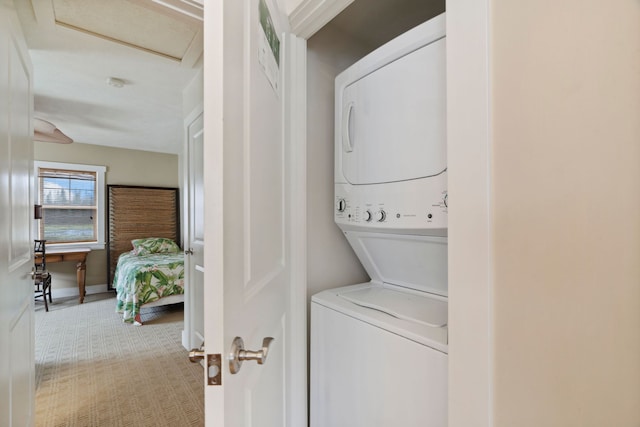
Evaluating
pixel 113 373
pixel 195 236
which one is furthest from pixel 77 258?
pixel 195 236

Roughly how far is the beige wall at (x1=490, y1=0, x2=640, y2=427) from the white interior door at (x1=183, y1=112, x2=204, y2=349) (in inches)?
90.7

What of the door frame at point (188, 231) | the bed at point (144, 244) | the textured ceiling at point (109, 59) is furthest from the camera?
the bed at point (144, 244)

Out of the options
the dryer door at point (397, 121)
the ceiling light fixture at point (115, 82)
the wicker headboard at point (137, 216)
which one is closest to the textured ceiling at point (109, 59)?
the ceiling light fixture at point (115, 82)

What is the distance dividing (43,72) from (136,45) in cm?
107

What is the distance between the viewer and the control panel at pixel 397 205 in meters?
0.91

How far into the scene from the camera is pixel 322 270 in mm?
1451

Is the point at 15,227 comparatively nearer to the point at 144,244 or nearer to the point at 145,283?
the point at 145,283

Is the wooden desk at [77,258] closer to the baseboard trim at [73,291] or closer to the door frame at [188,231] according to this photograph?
the baseboard trim at [73,291]

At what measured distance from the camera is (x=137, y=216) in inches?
202

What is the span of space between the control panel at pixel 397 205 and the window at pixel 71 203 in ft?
17.0

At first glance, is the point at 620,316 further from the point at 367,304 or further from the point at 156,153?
the point at 156,153

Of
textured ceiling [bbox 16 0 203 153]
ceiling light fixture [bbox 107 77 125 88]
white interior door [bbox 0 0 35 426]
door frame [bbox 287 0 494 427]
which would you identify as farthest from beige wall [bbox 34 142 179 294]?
door frame [bbox 287 0 494 427]

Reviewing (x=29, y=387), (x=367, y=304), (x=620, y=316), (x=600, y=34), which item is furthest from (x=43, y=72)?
(x=620, y=316)

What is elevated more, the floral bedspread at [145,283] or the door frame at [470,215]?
the door frame at [470,215]
